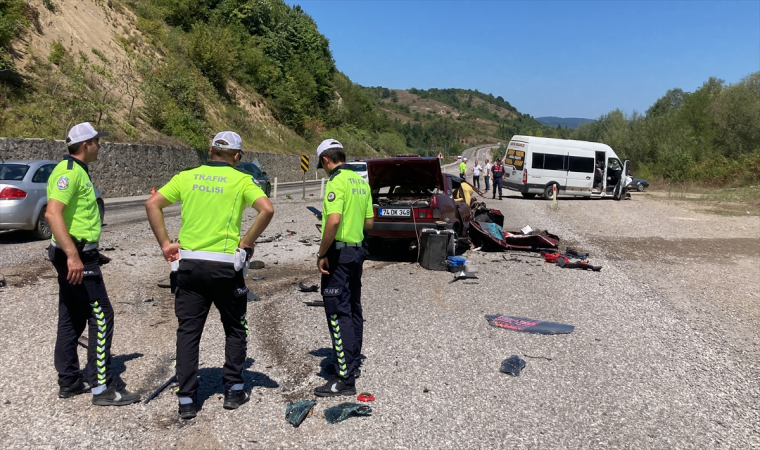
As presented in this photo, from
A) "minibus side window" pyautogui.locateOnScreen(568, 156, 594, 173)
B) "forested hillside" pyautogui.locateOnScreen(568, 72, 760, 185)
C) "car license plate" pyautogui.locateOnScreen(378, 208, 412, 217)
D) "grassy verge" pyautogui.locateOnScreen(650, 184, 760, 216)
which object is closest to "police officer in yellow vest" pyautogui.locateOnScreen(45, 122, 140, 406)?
"car license plate" pyautogui.locateOnScreen(378, 208, 412, 217)

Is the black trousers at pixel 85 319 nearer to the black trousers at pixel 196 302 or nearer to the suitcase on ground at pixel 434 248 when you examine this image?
the black trousers at pixel 196 302

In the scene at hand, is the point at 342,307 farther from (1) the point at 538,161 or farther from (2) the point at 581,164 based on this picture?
(2) the point at 581,164

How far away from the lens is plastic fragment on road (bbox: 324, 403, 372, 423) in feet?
13.3

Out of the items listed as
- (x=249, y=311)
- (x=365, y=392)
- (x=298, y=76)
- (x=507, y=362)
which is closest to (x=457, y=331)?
(x=507, y=362)

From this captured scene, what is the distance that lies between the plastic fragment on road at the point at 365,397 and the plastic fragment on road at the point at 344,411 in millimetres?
A: 159

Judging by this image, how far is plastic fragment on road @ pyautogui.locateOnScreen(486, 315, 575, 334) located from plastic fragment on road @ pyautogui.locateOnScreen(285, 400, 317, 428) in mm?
2964

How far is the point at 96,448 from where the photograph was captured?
354 cm

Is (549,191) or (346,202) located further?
(549,191)

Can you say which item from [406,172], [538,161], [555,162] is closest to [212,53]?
[538,161]

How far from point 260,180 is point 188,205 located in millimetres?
20681

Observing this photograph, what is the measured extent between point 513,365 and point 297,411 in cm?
210

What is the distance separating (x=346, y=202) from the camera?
15.1 ft

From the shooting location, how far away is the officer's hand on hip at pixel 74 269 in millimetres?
3844

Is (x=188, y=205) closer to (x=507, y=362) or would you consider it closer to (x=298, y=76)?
(x=507, y=362)
